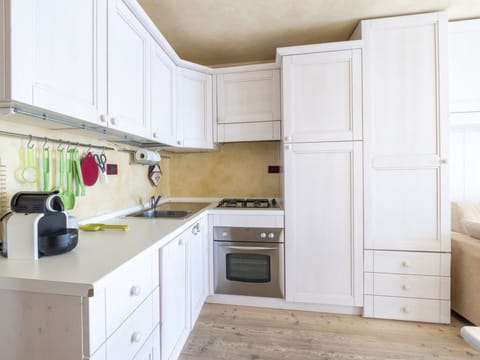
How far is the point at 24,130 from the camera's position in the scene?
1.11 meters

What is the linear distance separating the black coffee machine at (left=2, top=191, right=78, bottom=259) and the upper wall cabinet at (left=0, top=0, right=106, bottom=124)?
1.25 ft

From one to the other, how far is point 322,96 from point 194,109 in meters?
1.13

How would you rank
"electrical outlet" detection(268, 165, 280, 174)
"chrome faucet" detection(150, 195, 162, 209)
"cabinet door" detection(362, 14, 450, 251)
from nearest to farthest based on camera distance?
"cabinet door" detection(362, 14, 450, 251)
"chrome faucet" detection(150, 195, 162, 209)
"electrical outlet" detection(268, 165, 280, 174)

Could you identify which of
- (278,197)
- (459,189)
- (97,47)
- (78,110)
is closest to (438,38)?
(459,189)

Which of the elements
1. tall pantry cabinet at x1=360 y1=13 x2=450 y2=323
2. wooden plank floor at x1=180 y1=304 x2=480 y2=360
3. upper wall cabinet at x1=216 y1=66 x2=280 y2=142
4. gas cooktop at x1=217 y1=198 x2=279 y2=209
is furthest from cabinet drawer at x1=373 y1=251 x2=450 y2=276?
upper wall cabinet at x1=216 y1=66 x2=280 y2=142

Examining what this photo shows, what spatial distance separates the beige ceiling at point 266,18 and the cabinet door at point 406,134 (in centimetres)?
11

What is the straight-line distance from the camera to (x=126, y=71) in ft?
4.30

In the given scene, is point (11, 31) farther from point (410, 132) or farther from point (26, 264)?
point (410, 132)

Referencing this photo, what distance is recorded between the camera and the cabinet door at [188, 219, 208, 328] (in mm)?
1655

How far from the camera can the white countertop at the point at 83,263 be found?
2.37ft

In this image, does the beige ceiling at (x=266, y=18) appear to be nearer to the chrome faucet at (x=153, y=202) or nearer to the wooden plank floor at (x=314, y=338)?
the chrome faucet at (x=153, y=202)

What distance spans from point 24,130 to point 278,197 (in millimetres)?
2070

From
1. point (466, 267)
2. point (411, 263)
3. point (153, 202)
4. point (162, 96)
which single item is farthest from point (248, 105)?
point (466, 267)

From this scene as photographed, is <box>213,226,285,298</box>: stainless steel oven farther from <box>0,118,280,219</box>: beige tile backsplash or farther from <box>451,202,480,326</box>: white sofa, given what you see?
<box>451,202,480,326</box>: white sofa
